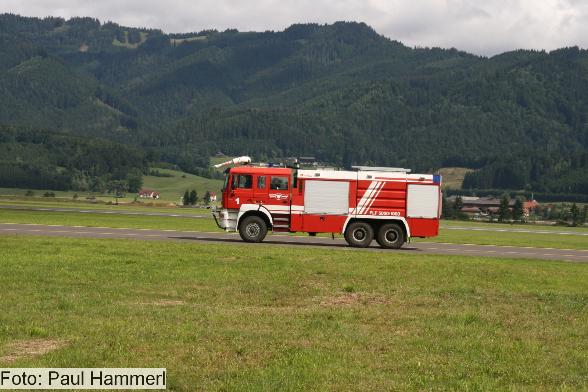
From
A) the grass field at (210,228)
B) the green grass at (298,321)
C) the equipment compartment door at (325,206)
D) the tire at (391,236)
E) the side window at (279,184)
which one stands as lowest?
the grass field at (210,228)

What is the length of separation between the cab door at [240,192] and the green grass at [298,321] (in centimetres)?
1255

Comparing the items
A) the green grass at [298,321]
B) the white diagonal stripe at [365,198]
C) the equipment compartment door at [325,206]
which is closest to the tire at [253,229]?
the equipment compartment door at [325,206]

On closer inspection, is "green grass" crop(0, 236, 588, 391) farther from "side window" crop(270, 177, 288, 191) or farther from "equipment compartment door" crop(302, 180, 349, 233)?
"side window" crop(270, 177, 288, 191)

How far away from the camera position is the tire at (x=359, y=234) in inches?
1775

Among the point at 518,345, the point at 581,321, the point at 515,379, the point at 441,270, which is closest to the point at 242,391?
the point at 515,379

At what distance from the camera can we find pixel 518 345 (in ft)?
55.2

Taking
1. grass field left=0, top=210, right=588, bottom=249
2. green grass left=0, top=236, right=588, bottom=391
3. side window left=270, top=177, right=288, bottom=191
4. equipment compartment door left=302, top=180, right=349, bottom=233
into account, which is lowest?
grass field left=0, top=210, right=588, bottom=249

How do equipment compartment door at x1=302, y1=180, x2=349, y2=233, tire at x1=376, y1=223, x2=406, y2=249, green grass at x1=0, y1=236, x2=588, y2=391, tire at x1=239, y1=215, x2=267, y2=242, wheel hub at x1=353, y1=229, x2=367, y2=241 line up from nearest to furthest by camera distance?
1. green grass at x1=0, y1=236, x2=588, y2=391
2. tire at x1=239, y1=215, x2=267, y2=242
3. equipment compartment door at x1=302, y1=180, x2=349, y2=233
4. wheel hub at x1=353, y1=229, x2=367, y2=241
5. tire at x1=376, y1=223, x2=406, y2=249

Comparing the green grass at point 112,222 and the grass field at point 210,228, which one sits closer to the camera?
the grass field at point 210,228

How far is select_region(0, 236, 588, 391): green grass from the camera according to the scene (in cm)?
1421

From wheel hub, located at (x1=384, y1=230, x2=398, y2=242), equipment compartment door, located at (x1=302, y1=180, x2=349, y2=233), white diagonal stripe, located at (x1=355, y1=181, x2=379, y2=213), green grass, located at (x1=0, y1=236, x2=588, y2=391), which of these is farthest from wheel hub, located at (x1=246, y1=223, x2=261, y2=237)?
green grass, located at (x1=0, y1=236, x2=588, y2=391)

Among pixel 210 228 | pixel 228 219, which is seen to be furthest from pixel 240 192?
pixel 210 228

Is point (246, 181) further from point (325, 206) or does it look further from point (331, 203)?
point (331, 203)

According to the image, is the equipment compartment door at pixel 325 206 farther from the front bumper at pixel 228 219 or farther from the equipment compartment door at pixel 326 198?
the front bumper at pixel 228 219
